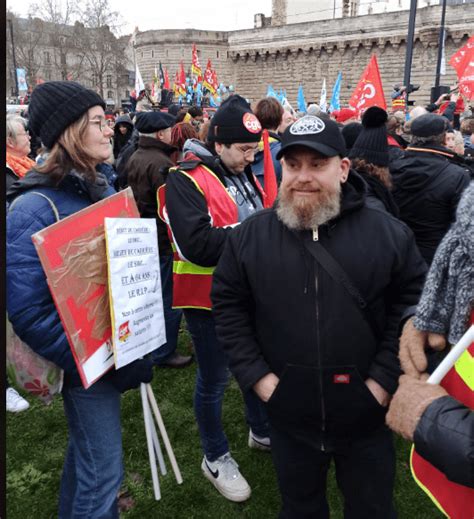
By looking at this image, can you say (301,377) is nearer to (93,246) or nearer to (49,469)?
(93,246)

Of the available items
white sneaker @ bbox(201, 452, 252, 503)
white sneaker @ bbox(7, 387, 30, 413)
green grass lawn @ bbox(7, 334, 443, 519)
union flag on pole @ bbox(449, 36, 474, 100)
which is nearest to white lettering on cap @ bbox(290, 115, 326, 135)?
white sneaker @ bbox(201, 452, 252, 503)

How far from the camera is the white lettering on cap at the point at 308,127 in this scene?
1892 millimetres

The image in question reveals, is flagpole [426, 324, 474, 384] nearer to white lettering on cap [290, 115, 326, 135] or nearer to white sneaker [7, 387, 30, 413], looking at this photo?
white lettering on cap [290, 115, 326, 135]

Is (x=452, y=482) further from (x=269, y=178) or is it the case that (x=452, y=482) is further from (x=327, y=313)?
(x=269, y=178)

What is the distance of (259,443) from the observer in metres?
3.24

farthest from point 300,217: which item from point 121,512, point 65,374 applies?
point 121,512

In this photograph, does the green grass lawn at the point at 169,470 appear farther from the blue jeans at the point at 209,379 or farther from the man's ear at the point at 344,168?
the man's ear at the point at 344,168

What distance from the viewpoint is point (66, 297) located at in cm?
173

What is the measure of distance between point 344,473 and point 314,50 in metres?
41.0

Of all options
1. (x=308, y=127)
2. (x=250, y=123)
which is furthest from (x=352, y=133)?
(x=308, y=127)

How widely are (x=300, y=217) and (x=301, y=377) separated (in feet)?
1.92

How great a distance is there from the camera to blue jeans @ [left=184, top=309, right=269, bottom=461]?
8.87 feet

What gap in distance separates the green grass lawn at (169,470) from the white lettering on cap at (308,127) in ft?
6.78

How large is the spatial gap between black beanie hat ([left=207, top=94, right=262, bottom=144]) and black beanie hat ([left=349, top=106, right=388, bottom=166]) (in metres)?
0.79
